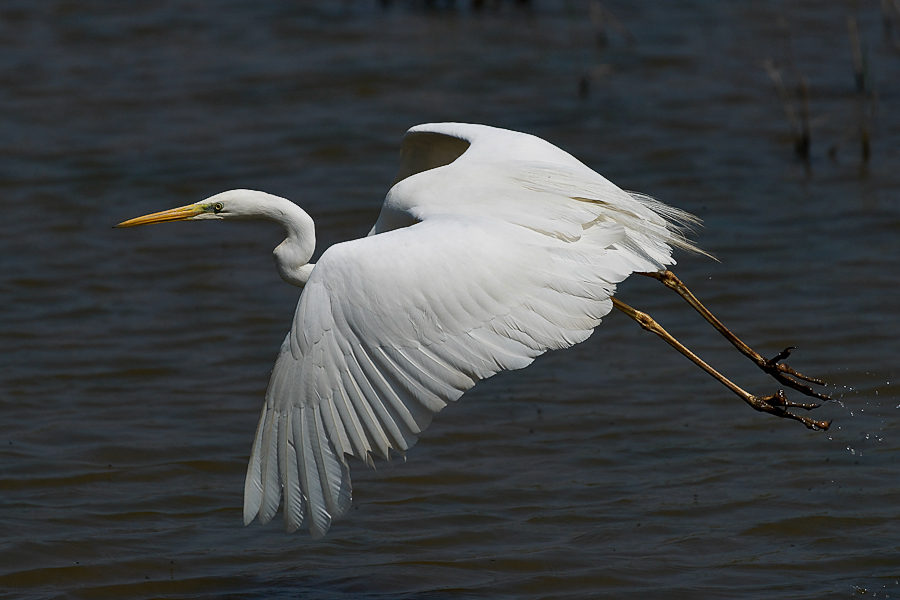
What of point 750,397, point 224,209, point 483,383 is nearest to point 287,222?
point 224,209

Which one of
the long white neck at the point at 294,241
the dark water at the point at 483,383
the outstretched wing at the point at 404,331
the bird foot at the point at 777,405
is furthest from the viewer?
the bird foot at the point at 777,405

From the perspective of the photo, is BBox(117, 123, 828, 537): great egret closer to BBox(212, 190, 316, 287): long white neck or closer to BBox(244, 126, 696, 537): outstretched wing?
BBox(244, 126, 696, 537): outstretched wing

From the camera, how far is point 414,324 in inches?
171

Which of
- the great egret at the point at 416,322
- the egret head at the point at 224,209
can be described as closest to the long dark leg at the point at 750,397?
the great egret at the point at 416,322

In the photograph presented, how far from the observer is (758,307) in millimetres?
7941

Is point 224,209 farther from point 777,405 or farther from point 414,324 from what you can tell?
point 777,405

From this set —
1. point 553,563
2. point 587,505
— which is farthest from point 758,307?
point 553,563

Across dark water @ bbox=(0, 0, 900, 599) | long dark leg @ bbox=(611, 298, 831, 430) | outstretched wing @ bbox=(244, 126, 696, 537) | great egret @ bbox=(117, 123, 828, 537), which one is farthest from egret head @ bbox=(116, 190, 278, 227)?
long dark leg @ bbox=(611, 298, 831, 430)

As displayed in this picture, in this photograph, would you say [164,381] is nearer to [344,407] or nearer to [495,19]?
[344,407]

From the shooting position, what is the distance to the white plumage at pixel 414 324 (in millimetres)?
4137

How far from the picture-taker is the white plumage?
414cm

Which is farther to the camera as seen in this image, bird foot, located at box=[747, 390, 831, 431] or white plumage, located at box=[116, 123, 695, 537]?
bird foot, located at box=[747, 390, 831, 431]

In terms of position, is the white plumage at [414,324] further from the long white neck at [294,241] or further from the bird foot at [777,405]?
the bird foot at [777,405]

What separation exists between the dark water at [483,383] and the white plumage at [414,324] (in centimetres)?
124
